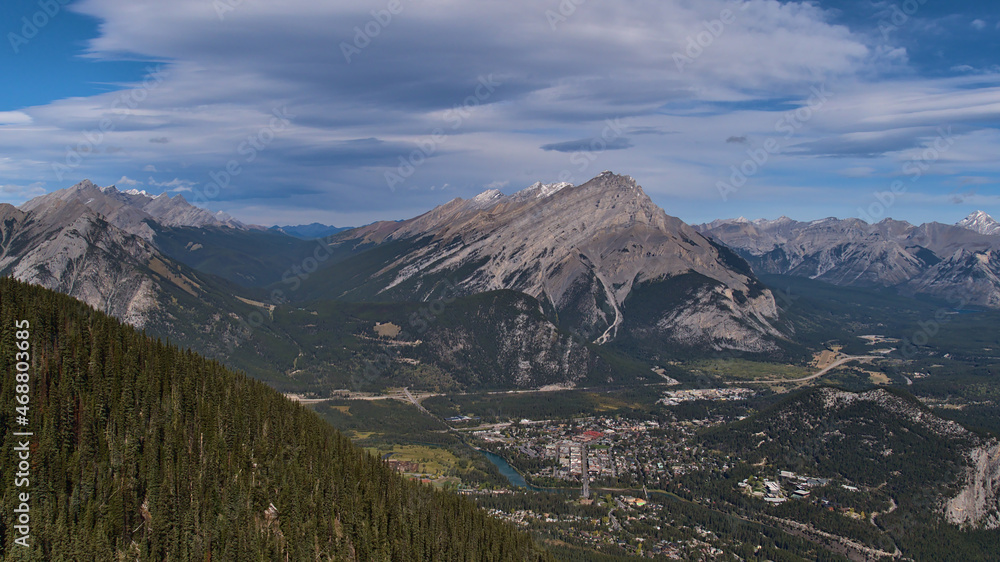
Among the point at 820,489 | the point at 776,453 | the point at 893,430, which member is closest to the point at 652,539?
the point at 820,489

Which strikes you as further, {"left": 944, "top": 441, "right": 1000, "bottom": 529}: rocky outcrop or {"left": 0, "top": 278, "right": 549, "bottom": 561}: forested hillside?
{"left": 944, "top": 441, "right": 1000, "bottom": 529}: rocky outcrop

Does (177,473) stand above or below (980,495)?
above

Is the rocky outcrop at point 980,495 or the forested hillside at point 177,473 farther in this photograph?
the rocky outcrop at point 980,495

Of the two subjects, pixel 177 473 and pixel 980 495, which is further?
pixel 980 495

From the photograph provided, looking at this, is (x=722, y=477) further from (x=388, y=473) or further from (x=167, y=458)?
(x=167, y=458)
